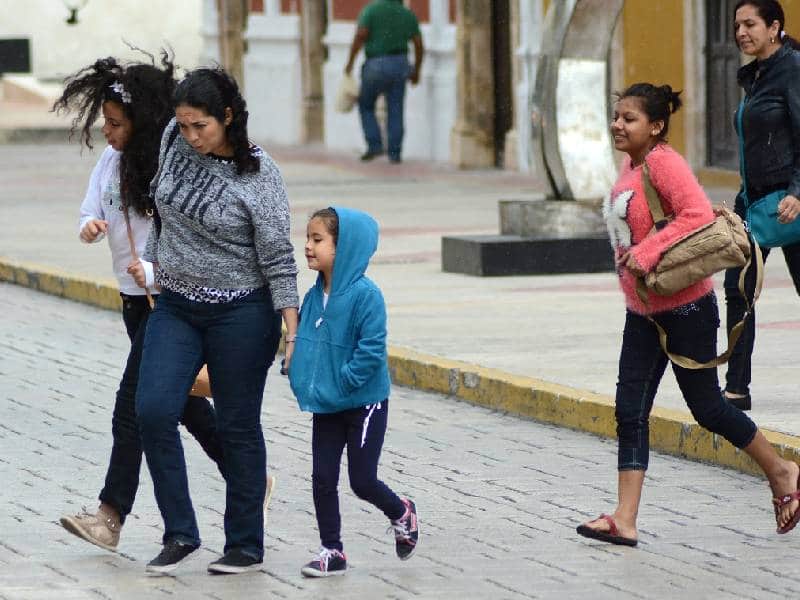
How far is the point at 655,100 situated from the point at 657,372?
2.72 feet

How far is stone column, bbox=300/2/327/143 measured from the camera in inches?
1254

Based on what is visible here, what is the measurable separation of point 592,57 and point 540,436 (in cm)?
610

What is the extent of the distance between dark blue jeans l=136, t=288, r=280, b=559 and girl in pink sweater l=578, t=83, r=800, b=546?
106 centimetres

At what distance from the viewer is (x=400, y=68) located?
85.8 feet

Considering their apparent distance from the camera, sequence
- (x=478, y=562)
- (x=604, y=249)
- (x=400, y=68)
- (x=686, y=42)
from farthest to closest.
→ (x=400, y=68)
(x=686, y=42)
(x=604, y=249)
(x=478, y=562)

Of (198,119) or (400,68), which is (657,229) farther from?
(400,68)

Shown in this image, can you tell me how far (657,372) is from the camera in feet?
23.6

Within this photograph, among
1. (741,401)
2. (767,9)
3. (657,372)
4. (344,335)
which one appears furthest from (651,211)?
(741,401)

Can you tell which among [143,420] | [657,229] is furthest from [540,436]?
[143,420]

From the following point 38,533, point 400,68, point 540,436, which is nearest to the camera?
point 38,533

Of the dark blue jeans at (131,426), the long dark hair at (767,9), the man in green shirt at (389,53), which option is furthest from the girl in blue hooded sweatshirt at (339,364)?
the man in green shirt at (389,53)

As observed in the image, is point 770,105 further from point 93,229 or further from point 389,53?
point 389,53

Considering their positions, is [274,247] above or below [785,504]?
above

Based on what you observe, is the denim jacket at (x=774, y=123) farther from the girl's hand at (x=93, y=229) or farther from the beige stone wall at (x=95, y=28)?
the beige stone wall at (x=95, y=28)
